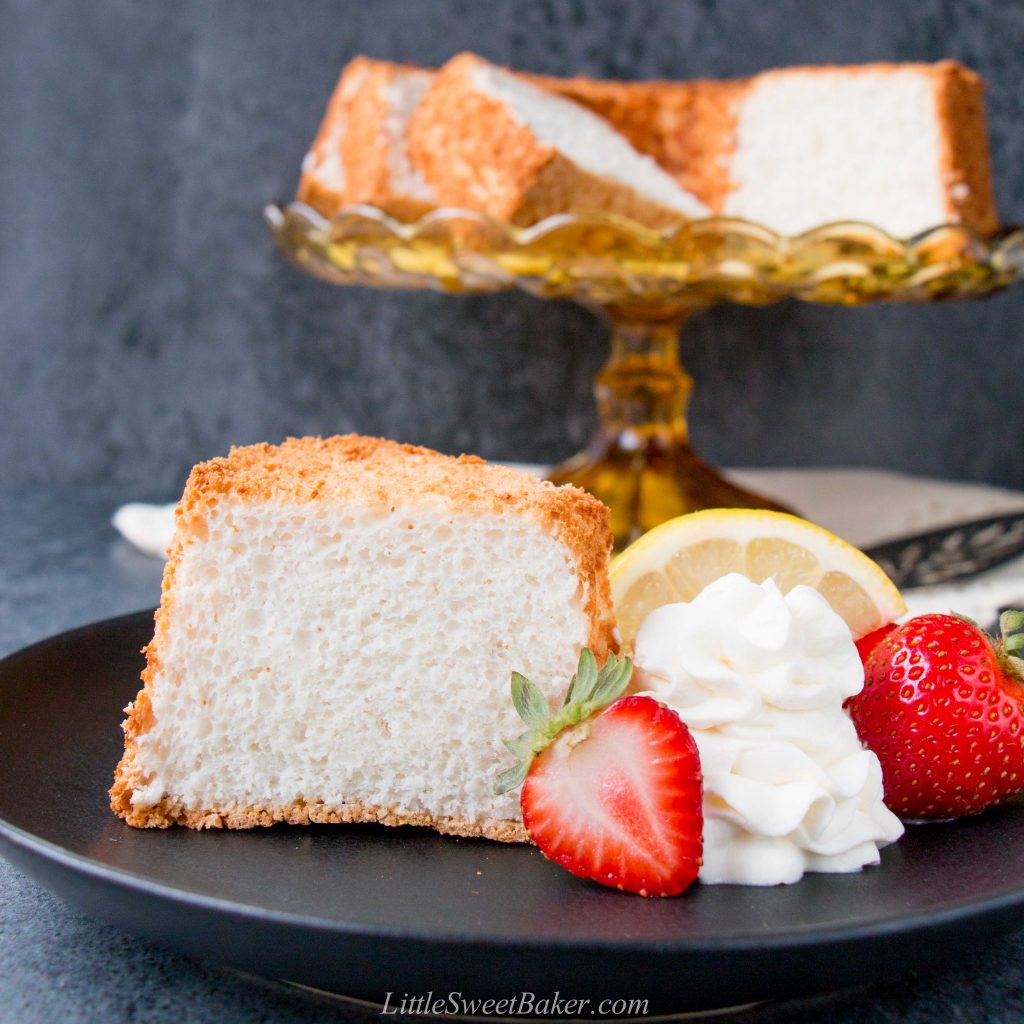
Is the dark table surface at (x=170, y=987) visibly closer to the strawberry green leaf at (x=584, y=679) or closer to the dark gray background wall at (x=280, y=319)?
the strawberry green leaf at (x=584, y=679)

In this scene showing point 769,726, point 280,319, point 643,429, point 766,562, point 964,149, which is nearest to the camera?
point 769,726

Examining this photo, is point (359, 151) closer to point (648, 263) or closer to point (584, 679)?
point (648, 263)

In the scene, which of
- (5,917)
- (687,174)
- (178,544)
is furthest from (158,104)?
(5,917)

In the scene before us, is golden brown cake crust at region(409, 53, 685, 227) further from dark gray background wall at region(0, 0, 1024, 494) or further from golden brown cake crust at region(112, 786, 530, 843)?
golden brown cake crust at region(112, 786, 530, 843)

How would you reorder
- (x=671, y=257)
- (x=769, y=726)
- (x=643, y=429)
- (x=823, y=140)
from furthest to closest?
(x=643, y=429) → (x=823, y=140) → (x=671, y=257) → (x=769, y=726)

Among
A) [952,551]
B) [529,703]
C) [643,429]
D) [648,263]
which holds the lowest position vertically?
[952,551]

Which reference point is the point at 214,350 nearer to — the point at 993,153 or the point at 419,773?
the point at 993,153

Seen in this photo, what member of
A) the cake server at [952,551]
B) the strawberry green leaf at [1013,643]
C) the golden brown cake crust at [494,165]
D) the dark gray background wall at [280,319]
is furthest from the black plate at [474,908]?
the dark gray background wall at [280,319]

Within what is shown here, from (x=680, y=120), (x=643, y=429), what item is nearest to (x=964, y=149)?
(x=680, y=120)
